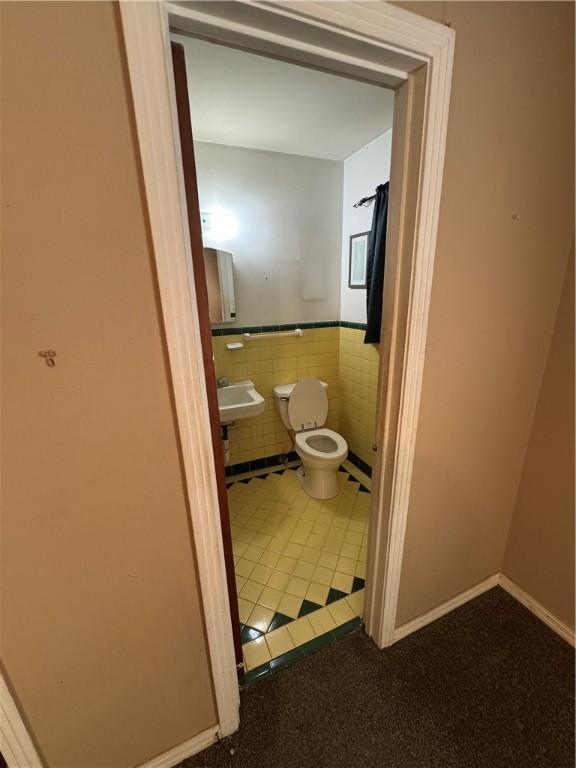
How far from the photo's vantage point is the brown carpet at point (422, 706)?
96 cm

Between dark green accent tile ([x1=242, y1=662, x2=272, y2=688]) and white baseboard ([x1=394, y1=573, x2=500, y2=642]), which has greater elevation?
white baseboard ([x1=394, y1=573, x2=500, y2=642])

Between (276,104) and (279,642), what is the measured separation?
2634 millimetres

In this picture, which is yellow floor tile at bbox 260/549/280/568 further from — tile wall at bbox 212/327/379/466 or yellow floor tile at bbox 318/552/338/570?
tile wall at bbox 212/327/379/466

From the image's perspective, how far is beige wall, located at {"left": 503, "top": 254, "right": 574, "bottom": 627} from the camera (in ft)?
3.85

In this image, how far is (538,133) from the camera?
923 millimetres

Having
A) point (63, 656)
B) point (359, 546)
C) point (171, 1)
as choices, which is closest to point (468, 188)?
point (171, 1)

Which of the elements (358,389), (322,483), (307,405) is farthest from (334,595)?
(358,389)

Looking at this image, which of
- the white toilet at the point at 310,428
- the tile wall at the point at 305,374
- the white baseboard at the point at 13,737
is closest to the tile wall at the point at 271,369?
the tile wall at the point at 305,374

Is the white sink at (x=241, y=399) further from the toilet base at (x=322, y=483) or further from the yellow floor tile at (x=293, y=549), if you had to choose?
the yellow floor tile at (x=293, y=549)

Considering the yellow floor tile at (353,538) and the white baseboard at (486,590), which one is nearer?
the white baseboard at (486,590)

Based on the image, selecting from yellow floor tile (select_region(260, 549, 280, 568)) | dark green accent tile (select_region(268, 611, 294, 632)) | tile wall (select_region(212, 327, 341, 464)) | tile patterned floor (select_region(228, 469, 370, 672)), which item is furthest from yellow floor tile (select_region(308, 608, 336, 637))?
tile wall (select_region(212, 327, 341, 464))

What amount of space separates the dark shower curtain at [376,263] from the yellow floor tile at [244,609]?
5.66 feet

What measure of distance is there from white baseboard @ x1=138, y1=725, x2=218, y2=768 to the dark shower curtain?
6.56 feet

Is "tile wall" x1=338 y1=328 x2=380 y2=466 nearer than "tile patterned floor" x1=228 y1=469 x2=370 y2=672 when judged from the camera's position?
No
